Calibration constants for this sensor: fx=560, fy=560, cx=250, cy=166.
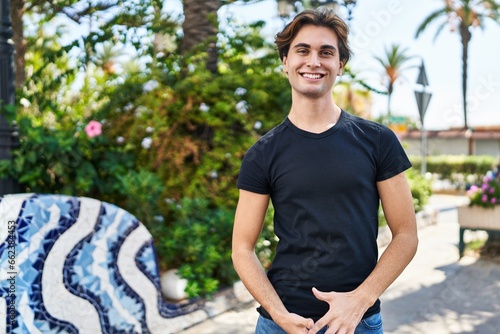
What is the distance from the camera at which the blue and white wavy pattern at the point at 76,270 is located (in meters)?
3.83

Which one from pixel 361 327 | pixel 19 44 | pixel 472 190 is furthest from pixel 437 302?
pixel 19 44

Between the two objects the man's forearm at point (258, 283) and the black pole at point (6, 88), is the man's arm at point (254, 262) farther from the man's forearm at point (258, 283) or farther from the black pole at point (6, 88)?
the black pole at point (6, 88)

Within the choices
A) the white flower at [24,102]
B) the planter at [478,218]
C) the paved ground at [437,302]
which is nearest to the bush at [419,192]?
the paved ground at [437,302]

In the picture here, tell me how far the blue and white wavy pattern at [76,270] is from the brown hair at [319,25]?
2.69 metres

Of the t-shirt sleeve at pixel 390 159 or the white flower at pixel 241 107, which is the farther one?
the white flower at pixel 241 107

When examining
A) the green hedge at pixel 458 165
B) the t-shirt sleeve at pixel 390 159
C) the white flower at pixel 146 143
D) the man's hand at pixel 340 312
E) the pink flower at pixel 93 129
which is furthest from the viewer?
the green hedge at pixel 458 165

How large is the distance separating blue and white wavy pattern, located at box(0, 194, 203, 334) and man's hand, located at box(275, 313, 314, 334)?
2580 mm

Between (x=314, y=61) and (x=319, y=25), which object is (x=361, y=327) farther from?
(x=319, y=25)

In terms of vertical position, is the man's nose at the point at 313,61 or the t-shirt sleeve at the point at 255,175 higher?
the man's nose at the point at 313,61

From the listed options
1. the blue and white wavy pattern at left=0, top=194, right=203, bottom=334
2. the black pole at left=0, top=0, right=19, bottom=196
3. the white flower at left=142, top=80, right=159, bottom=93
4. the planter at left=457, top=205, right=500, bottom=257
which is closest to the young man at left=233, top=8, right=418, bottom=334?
the blue and white wavy pattern at left=0, top=194, right=203, bottom=334

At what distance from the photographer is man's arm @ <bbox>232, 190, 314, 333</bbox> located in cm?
182

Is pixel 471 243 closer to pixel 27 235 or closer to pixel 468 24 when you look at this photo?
pixel 27 235

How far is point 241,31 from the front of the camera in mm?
7586

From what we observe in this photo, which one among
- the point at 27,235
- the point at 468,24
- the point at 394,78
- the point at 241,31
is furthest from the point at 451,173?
the point at 27,235
